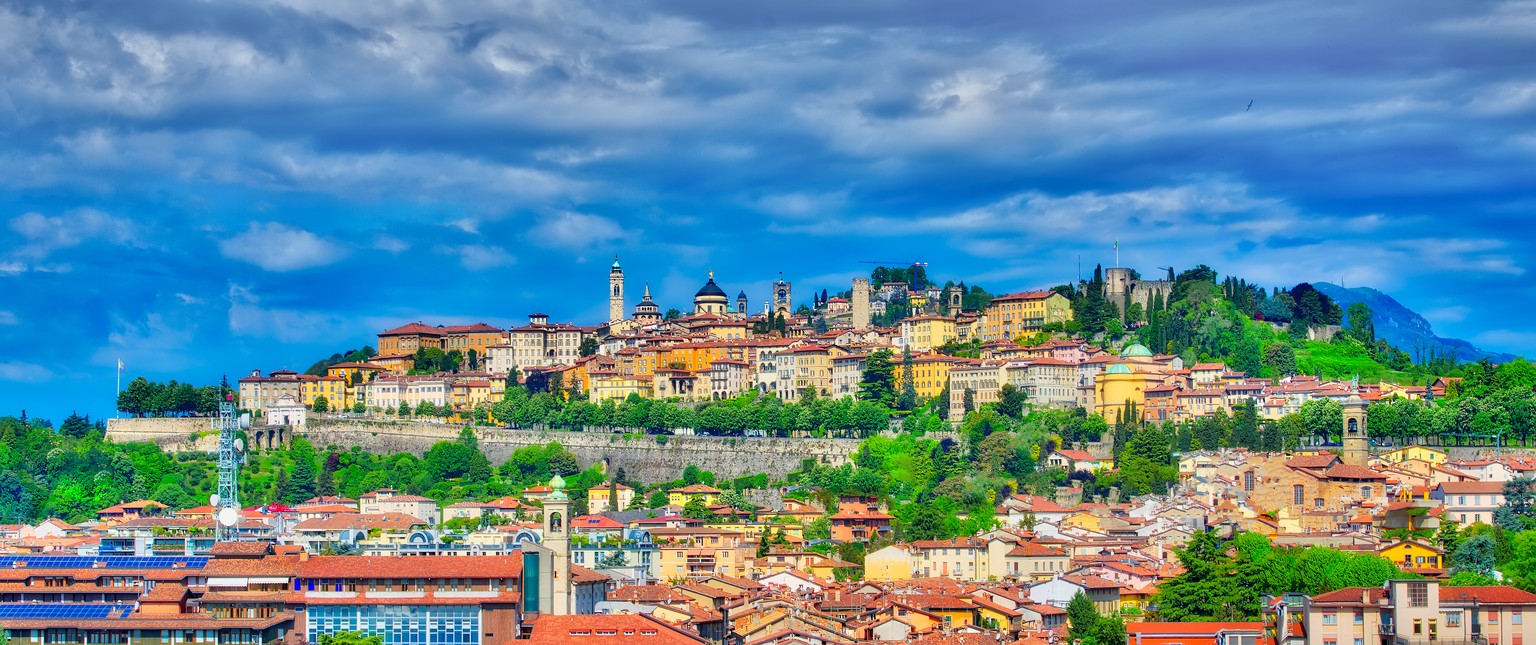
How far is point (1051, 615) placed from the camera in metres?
55.1

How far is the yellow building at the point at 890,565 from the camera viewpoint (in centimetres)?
6644

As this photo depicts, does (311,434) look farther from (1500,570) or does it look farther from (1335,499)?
(1500,570)

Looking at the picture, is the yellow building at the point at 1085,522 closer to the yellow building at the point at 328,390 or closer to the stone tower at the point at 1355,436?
the stone tower at the point at 1355,436

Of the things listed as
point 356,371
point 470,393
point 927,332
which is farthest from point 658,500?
point 356,371

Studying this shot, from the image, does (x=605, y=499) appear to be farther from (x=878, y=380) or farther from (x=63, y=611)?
(x=63, y=611)

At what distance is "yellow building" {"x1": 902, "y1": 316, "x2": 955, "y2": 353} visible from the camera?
371 ft

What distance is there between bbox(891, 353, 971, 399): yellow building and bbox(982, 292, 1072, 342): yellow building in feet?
29.3

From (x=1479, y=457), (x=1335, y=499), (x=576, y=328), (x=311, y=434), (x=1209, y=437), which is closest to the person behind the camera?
(x=1335, y=499)

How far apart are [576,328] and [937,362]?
3058 cm

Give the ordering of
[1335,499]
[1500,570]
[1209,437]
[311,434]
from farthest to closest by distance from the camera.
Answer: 1. [311,434]
2. [1209,437]
3. [1335,499]
4. [1500,570]

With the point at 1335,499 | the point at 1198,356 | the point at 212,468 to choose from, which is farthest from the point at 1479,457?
the point at 212,468

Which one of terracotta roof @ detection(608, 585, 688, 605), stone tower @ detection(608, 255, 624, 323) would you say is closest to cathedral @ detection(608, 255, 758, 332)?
stone tower @ detection(608, 255, 624, 323)

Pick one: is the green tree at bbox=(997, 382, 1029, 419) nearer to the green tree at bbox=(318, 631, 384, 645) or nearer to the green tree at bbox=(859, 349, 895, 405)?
the green tree at bbox=(859, 349, 895, 405)

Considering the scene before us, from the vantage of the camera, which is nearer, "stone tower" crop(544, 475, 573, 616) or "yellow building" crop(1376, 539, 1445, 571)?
"stone tower" crop(544, 475, 573, 616)
